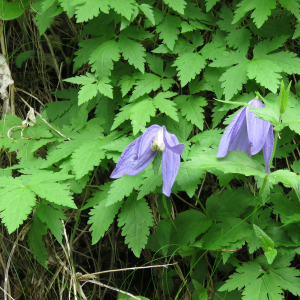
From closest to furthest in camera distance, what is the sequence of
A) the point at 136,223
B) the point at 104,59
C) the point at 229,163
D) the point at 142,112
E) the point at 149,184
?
1. the point at 229,163
2. the point at 149,184
3. the point at 136,223
4. the point at 142,112
5. the point at 104,59

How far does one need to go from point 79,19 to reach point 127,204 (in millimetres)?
1023

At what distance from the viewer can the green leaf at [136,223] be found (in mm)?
1686

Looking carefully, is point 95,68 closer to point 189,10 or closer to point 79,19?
point 79,19

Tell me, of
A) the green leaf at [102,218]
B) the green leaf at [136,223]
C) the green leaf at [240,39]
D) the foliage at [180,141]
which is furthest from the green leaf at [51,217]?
the green leaf at [240,39]

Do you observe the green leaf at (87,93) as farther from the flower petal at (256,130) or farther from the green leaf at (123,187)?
the flower petal at (256,130)

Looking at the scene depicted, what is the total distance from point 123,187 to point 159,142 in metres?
0.36

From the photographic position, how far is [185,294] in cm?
201

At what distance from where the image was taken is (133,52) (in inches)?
76.9

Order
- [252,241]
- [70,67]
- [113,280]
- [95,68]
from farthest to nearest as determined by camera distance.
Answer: [70,67], [113,280], [95,68], [252,241]

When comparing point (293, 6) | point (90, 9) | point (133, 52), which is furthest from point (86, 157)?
point (293, 6)

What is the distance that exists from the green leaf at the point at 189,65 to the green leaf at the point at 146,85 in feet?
0.56

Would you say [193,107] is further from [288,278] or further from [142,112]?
[288,278]

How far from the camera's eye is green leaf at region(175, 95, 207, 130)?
6.23 feet

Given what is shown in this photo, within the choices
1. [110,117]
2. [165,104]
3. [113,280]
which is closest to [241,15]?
[165,104]
